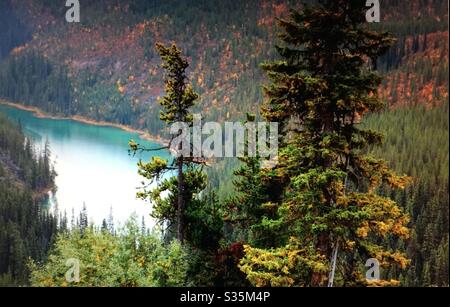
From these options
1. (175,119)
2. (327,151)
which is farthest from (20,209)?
(327,151)

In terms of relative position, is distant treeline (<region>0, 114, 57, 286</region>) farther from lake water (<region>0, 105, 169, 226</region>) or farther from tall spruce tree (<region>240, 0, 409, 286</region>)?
tall spruce tree (<region>240, 0, 409, 286</region>)

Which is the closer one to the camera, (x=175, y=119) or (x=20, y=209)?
(x=175, y=119)

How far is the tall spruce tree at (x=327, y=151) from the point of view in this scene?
43.0 feet

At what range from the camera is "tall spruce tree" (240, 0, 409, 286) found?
1309cm

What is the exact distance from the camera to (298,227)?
46.0 ft

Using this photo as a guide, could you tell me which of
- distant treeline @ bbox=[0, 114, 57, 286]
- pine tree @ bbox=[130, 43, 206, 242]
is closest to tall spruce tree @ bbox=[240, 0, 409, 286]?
pine tree @ bbox=[130, 43, 206, 242]

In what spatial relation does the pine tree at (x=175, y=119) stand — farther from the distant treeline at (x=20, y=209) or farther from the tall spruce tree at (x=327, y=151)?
the distant treeline at (x=20, y=209)

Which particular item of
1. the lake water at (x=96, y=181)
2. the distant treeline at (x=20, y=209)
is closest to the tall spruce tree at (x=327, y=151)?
the distant treeline at (x=20, y=209)

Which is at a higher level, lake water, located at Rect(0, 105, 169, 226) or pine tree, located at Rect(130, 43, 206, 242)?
pine tree, located at Rect(130, 43, 206, 242)

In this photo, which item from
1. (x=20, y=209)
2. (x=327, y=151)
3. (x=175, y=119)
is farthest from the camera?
(x=20, y=209)

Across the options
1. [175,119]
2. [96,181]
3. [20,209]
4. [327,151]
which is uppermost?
[175,119]

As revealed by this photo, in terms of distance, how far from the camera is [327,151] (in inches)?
505

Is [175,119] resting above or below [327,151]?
above

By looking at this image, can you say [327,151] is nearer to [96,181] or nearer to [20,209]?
[20,209]
